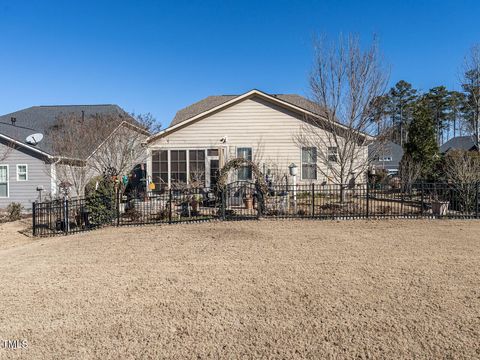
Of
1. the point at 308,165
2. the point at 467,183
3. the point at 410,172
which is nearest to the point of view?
the point at 467,183

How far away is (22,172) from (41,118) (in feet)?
17.5

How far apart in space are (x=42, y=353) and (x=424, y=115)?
2136 cm

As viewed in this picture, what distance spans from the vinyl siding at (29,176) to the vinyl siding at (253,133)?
5.18 metres

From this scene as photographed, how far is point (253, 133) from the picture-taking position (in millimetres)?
15594

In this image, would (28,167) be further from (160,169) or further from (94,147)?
(160,169)

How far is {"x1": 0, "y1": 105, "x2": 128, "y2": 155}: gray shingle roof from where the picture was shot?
15205 millimetres

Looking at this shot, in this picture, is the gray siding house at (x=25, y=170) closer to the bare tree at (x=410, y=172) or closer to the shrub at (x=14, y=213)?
the shrub at (x=14, y=213)

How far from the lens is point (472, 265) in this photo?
5254 millimetres

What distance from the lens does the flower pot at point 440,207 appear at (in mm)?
10008

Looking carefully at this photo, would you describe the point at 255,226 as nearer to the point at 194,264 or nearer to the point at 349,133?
the point at 194,264

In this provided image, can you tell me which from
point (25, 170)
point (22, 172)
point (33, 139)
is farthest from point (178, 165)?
point (22, 172)

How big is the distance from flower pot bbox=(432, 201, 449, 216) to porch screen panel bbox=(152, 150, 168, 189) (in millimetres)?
12010

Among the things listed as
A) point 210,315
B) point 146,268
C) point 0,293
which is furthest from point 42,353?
point 146,268

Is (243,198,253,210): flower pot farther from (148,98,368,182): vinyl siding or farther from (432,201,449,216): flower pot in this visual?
(432,201,449,216): flower pot
